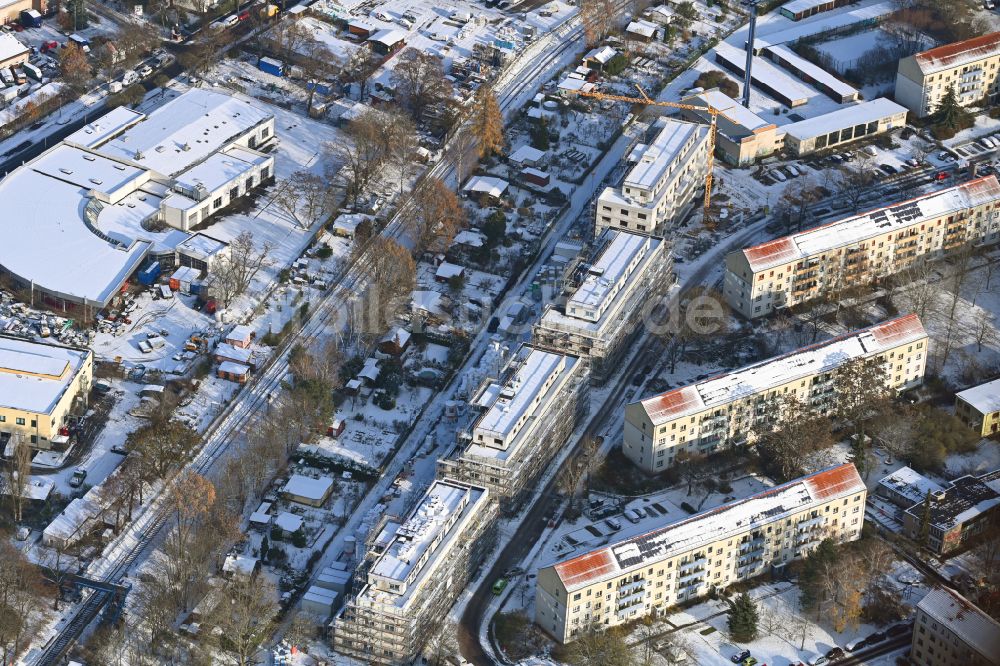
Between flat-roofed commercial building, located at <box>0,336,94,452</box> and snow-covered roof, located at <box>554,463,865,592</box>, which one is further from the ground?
snow-covered roof, located at <box>554,463,865,592</box>

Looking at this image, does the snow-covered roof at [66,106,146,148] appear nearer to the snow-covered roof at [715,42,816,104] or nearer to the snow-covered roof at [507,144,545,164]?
the snow-covered roof at [507,144,545,164]

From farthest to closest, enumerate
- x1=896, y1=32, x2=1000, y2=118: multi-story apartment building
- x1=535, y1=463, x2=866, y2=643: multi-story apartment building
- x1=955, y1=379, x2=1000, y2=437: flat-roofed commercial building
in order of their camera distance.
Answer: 1. x1=896, y1=32, x2=1000, y2=118: multi-story apartment building
2. x1=955, y1=379, x2=1000, y2=437: flat-roofed commercial building
3. x1=535, y1=463, x2=866, y2=643: multi-story apartment building

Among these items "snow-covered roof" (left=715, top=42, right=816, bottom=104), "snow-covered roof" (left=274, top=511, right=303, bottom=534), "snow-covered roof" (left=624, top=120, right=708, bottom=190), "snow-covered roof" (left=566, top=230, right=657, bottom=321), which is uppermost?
"snow-covered roof" (left=624, top=120, right=708, bottom=190)

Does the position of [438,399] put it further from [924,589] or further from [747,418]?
[924,589]

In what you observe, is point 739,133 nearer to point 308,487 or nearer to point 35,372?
point 308,487

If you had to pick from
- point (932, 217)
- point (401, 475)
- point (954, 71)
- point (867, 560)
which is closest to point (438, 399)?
point (401, 475)

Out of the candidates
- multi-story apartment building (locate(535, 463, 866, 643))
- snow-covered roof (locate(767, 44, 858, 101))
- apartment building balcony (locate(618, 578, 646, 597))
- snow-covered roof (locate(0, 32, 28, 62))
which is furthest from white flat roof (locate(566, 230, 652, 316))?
snow-covered roof (locate(0, 32, 28, 62))

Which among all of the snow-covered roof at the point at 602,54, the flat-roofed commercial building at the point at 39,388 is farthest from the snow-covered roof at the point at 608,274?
the snow-covered roof at the point at 602,54
